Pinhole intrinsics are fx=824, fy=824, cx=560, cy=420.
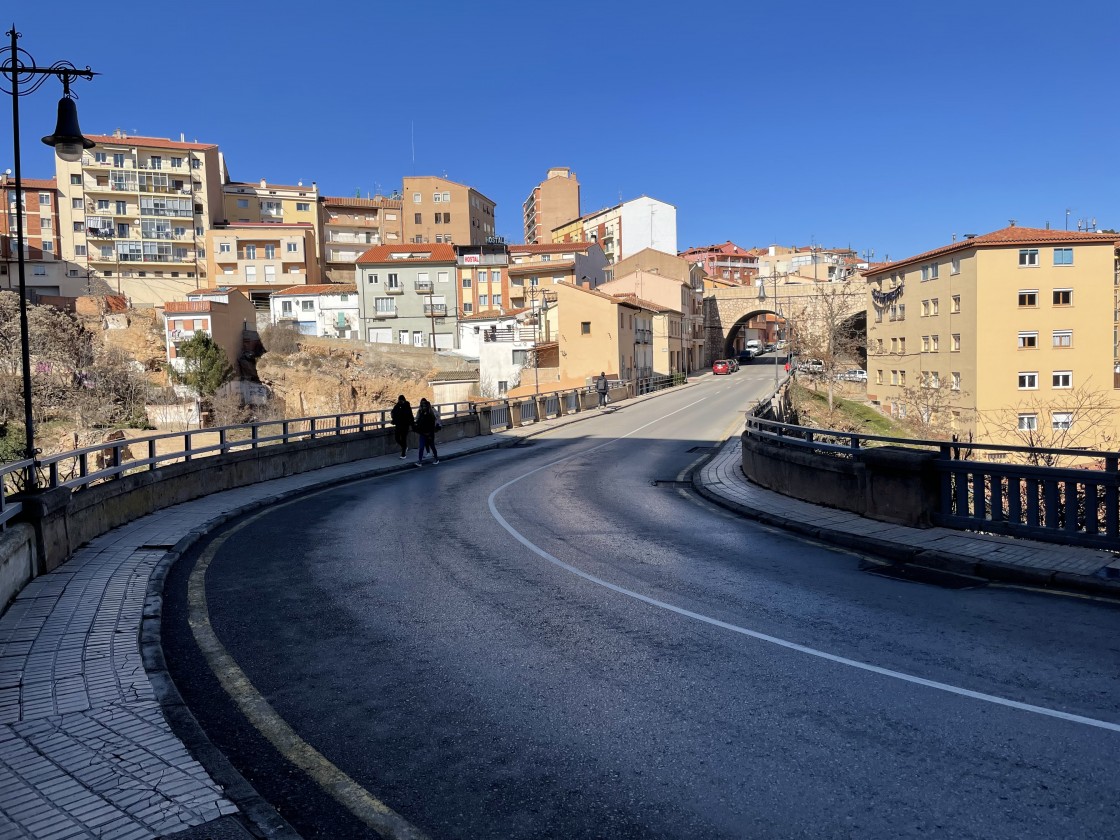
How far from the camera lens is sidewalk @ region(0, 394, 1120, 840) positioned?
3.81 meters

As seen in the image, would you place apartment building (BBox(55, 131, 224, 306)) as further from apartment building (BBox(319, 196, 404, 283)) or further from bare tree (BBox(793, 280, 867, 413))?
bare tree (BBox(793, 280, 867, 413))

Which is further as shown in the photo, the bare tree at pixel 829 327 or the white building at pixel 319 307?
the white building at pixel 319 307

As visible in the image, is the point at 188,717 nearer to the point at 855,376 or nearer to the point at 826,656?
the point at 826,656

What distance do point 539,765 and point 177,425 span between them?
196 feet

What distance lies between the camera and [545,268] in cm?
8600

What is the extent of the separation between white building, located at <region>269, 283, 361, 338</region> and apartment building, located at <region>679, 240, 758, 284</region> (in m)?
71.3

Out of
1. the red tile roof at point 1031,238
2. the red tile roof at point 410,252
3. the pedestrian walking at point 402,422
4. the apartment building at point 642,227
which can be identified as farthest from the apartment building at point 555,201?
the pedestrian walking at point 402,422

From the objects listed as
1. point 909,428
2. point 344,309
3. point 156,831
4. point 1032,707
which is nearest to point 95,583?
point 156,831

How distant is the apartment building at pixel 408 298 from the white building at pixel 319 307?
52.1 inches

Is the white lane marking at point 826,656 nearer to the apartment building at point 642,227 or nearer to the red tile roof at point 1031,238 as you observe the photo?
the red tile roof at point 1031,238

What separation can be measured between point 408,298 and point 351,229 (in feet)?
88.2

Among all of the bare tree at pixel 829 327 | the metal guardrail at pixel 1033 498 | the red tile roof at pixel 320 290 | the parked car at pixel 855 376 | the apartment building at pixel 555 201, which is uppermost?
the apartment building at pixel 555 201

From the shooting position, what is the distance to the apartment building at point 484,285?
86.4 m

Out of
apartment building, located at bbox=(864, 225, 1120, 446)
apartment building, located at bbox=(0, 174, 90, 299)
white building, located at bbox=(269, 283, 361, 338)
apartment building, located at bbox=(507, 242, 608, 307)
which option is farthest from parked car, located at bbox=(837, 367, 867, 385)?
apartment building, located at bbox=(0, 174, 90, 299)
